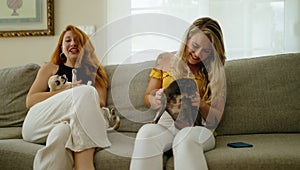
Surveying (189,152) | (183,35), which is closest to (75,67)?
(183,35)

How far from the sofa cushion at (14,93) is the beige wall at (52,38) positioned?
52 cm

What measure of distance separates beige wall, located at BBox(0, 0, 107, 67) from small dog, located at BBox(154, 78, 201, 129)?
1129 millimetres

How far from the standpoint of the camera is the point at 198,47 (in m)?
1.79

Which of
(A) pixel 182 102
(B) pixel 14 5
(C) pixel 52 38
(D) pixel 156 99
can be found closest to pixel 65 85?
(D) pixel 156 99

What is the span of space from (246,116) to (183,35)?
0.52 metres

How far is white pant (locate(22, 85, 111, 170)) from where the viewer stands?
63.0 inches

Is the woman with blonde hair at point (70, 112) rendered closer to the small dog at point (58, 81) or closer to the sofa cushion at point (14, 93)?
the small dog at point (58, 81)

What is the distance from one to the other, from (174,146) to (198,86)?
373 millimetres

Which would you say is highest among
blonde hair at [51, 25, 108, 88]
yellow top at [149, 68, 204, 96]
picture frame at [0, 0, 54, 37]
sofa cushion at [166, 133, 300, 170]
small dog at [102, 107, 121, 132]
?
picture frame at [0, 0, 54, 37]

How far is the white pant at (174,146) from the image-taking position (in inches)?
57.1

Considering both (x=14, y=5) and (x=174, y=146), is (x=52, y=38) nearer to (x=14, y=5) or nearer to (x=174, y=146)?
(x=14, y=5)

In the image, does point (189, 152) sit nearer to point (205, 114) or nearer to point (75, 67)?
point (205, 114)

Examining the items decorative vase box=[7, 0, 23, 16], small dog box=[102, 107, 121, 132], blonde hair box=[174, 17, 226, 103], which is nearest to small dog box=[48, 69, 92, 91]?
small dog box=[102, 107, 121, 132]

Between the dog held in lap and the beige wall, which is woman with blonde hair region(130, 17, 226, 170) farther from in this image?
the beige wall
